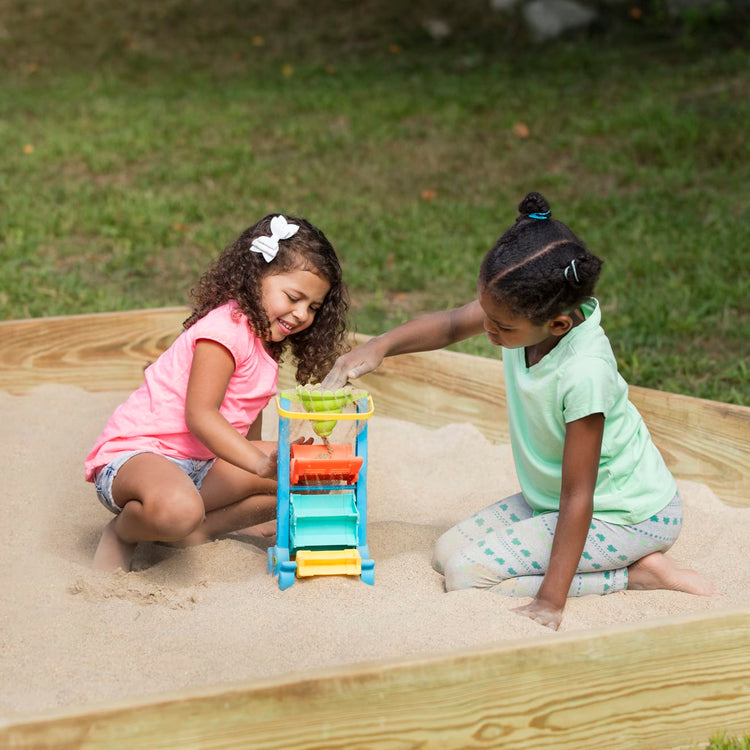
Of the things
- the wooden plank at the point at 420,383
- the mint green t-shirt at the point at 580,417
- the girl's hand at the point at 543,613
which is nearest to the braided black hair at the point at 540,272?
the mint green t-shirt at the point at 580,417

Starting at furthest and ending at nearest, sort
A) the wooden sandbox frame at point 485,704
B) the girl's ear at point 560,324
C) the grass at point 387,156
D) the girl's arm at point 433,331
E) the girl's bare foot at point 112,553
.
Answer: the grass at point 387,156 < the girl's arm at point 433,331 < the girl's bare foot at point 112,553 < the girl's ear at point 560,324 < the wooden sandbox frame at point 485,704

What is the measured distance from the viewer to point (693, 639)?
2326 millimetres

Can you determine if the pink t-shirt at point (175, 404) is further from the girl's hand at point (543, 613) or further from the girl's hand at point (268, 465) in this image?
the girl's hand at point (543, 613)

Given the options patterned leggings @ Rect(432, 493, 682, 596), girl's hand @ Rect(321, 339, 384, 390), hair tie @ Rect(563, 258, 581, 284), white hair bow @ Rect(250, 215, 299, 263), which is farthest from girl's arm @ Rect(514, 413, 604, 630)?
white hair bow @ Rect(250, 215, 299, 263)

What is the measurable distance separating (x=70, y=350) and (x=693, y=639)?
310cm

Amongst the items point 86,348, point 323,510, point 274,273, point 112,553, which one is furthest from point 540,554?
point 86,348

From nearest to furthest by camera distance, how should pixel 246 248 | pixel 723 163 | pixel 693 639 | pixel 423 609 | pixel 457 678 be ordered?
pixel 457 678 → pixel 693 639 → pixel 423 609 → pixel 246 248 → pixel 723 163

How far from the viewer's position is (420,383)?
4363mm

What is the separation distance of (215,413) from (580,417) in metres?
1.03

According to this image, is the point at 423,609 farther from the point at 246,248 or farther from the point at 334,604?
the point at 246,248

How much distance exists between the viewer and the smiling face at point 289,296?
3.19 m

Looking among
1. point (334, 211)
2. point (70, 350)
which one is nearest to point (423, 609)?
point (70, 350)

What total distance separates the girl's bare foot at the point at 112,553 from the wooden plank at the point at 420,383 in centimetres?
146

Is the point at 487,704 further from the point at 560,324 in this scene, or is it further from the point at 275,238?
the point at 275,238
